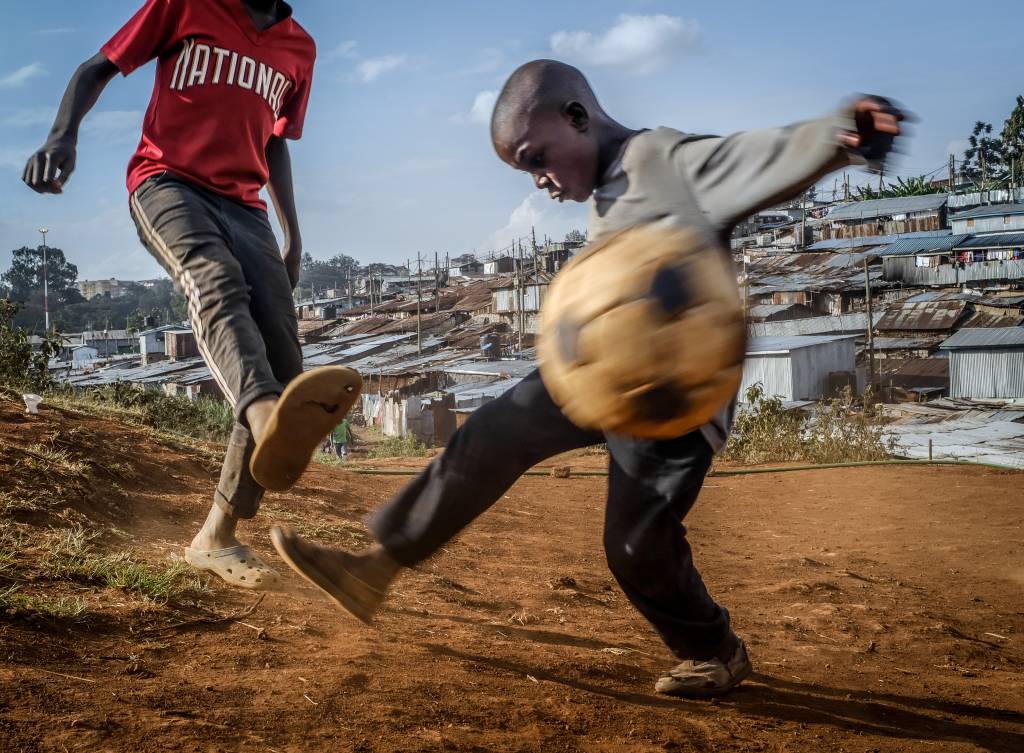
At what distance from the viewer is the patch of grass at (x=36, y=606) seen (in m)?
2.65

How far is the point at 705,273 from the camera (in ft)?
6.41

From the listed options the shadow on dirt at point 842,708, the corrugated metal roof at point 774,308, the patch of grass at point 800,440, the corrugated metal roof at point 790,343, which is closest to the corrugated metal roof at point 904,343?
the corrugated metal roof at point 790,343

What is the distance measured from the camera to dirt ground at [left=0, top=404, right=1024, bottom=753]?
86.9 inches

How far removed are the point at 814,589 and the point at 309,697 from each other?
299 cm

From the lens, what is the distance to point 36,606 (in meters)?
2.69

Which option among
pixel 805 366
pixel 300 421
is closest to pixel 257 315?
pixel 300 421

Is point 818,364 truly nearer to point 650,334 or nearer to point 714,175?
point 714,175

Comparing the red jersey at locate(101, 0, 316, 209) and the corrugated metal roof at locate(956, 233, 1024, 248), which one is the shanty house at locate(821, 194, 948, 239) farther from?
the red jersey at locate(101, 0, 316, 209)

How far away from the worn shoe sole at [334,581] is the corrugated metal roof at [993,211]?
41192 millimetres

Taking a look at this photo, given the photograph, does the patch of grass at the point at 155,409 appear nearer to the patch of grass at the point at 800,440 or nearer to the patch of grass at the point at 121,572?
the patch of grass at the point at 121,572

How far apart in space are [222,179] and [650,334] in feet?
5.70

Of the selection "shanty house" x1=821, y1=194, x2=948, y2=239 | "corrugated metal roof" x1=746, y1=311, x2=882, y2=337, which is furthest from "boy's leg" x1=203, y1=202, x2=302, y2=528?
"shanty house" x1=821, y1=194, x2=948, y2=239

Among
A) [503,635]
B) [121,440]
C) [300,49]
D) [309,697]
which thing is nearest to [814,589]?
[503,635]

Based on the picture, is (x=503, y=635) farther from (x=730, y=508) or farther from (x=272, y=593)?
(x=730, y=508)
